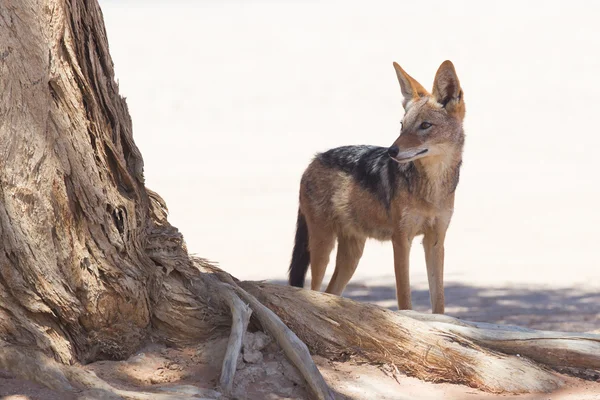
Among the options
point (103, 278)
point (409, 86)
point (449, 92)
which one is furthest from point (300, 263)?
point (103, 278)

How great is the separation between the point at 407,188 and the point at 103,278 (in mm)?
3070

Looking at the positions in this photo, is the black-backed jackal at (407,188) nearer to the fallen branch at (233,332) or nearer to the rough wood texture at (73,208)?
the fallen branch at (233,332)

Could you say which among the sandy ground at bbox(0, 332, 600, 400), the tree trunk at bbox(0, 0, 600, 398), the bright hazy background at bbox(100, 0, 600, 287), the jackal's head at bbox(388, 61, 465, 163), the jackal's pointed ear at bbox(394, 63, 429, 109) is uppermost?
the bright hazy background at bbox(100, 0, 600, 287)

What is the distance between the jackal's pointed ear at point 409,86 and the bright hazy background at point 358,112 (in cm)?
374

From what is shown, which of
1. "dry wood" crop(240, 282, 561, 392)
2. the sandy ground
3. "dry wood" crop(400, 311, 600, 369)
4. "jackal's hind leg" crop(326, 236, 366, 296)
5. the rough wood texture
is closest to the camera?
the rough wood texture

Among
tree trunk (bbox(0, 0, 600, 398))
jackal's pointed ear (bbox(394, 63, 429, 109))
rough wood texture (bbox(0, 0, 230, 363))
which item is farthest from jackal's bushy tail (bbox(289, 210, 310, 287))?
rough wood texture (bbox(0, 0, 230, 363))

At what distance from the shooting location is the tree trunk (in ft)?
15.1

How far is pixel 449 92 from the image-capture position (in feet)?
23.7

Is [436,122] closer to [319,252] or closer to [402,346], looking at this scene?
[319,252]

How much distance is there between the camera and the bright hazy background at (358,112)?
12.8 metres

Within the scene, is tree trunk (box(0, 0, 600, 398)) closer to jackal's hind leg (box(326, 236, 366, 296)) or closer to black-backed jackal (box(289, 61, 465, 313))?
black-backed jackal (box(289, 61, 465, 313))

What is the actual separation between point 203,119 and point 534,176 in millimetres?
9215

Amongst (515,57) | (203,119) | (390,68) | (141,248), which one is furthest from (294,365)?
(515,57)

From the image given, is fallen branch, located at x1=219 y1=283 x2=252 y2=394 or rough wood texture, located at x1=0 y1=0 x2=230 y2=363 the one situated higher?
rough wood texture, located at x1=0 y1=0 x2=230 y2=363
